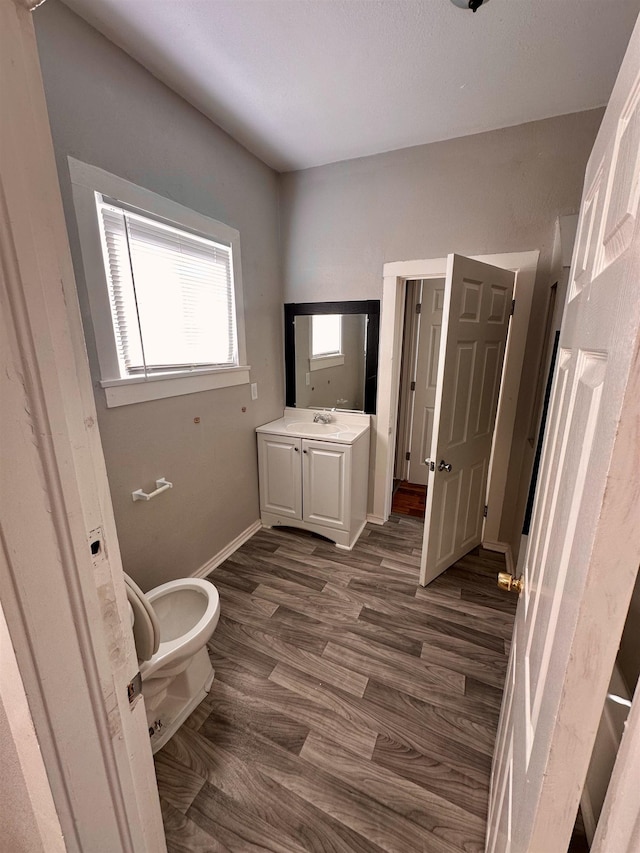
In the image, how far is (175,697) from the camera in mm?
1380

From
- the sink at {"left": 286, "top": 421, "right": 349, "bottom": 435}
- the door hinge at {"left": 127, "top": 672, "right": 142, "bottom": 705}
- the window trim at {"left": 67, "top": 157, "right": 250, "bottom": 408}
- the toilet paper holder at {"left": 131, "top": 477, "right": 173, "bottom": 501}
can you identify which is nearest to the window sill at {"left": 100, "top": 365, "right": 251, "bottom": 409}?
the window trim at {"left": 67, "top": 157, "right": 250, "bottom": 408}

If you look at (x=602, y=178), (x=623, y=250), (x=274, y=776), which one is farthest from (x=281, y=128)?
(x=274, y=776)

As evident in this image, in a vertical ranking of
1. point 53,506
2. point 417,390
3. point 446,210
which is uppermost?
point 446,210

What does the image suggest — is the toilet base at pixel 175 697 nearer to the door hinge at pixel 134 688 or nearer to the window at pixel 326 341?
the door hinge at pixel 134 688

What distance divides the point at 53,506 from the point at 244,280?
6.91ft

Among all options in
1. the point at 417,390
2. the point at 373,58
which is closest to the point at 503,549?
the point at 417,390

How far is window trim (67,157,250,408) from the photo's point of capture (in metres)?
1.36

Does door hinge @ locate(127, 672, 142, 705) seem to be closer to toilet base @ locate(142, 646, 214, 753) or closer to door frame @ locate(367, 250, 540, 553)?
toilet base @ locate(142, 646, 214, 753)

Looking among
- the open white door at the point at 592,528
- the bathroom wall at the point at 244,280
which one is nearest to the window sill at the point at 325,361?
the bathroom wall at the point at 244,280

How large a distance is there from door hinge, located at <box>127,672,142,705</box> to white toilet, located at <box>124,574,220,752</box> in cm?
39

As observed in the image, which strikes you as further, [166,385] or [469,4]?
[166,385]

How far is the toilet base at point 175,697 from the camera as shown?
124cm

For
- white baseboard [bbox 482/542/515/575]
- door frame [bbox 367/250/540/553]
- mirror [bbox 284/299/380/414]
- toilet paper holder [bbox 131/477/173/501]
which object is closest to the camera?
toilet paper holder [bbox 131/477/173/501]

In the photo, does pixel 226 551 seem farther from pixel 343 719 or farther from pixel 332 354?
pixel 332 354
